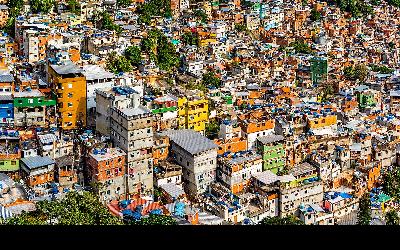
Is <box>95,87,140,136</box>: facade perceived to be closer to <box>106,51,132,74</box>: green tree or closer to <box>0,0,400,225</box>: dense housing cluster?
<box>0,0,400,225</box>: dense housing cluster

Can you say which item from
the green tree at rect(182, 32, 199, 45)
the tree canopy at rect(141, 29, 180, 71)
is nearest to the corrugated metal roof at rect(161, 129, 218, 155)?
the tree canopy at rect(141, 29, 180, 71)

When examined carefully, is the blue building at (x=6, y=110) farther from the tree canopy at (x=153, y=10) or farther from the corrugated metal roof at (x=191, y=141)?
the tree canopy at (x=153, y=10)

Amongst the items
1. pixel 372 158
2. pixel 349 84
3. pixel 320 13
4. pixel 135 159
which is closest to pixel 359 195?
pixel 372 158

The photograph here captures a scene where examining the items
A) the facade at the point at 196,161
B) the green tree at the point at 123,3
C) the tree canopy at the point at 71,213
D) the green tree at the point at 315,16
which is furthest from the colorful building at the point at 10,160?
the green tree at the point at 315,16

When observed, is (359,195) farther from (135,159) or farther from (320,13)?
(320,13)

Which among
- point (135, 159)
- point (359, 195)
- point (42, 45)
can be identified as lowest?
point (359, 195)

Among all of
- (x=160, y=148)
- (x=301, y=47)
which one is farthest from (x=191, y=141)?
(x=301, y=47)

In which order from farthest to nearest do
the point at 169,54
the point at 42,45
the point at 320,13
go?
the point at 320,13 → the point at 169,54 → the point at 42,45
